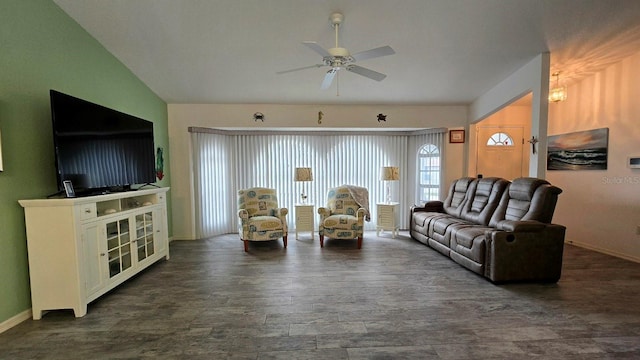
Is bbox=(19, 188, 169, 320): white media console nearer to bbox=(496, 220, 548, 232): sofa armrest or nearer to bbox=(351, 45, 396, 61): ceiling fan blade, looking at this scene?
bbox=(351, 45, 396, 61): ceiling fan blade

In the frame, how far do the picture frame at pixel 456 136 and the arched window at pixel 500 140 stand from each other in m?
0.75

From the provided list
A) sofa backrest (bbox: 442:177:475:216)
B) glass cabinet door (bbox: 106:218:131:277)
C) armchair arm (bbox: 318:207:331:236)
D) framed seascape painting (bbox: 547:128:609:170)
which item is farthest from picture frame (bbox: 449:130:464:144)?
glass cabinet door (bbox: 106:218:131:277)

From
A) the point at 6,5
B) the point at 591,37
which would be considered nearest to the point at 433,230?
the point at 591,37

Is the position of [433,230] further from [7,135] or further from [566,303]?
[7,135]

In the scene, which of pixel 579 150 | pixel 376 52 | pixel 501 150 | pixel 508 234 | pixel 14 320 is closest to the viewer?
pixel 14 320

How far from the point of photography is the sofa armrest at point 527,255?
2975 millimetres

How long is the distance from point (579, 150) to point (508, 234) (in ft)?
9.20

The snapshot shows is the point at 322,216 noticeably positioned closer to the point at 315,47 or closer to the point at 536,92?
the point at 315,47

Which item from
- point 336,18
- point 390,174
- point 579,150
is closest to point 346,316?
point 336,18

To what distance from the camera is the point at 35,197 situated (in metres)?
2.49

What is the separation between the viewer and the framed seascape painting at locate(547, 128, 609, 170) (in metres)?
4.07

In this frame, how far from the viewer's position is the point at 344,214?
4965 millimetres

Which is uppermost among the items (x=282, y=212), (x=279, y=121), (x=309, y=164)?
(x=279, y=121)

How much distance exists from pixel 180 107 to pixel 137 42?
169 centimetres
